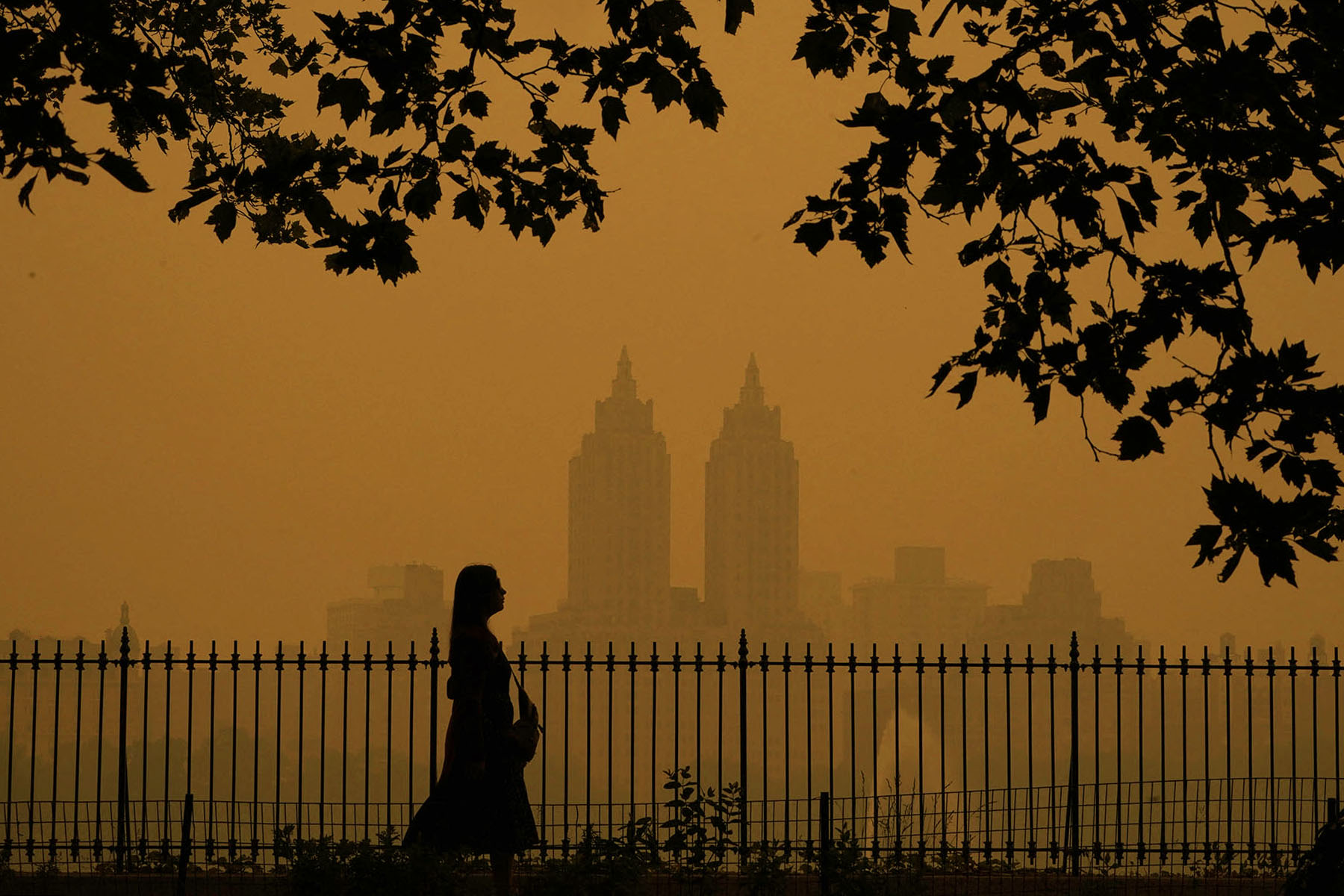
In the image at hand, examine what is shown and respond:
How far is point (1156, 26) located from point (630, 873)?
5.35 metres

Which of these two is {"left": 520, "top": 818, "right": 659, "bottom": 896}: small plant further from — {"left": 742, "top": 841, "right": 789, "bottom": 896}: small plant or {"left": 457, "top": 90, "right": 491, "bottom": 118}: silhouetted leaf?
{"left": 457, "top": 90, "right": 491, "bottom": 118}: silhouetted leaf

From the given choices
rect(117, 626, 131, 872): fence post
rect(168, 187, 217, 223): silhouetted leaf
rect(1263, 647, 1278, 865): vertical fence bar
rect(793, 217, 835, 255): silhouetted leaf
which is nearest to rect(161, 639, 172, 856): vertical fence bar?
rect(117, 626, 131, 872): fence post

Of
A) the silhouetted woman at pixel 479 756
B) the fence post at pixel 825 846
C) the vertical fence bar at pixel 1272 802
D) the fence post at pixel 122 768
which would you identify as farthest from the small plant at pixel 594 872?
the vertical fence bar at pixel 1272 802

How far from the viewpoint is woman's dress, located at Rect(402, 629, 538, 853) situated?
925 centimetres

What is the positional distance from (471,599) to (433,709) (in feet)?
13.4

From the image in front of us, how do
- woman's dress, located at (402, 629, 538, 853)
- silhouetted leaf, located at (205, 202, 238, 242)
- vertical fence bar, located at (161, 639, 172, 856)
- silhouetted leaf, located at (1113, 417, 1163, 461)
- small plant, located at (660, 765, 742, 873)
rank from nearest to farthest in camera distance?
1. silhouetted leaf, located at (1113, 417, 1163, 461)
2. silhouetted leaf, located at (205, 202, 238, 242)
3. woman's dress, located at (402, 629, 538, 853)
4. small plant, located at (660, 765, 742, 873)
5. vertical fence bar, located at (161, 639, 172, 856)

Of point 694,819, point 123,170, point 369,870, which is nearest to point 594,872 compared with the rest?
point 369,870

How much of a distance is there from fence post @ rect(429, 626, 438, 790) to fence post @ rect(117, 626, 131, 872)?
2322mm

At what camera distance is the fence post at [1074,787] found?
12992mm

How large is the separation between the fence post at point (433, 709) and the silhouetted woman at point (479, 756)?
3103 millimetres

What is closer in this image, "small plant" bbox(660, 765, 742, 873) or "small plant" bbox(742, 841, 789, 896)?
"small plant" bbox(742, 841, 789, 896)

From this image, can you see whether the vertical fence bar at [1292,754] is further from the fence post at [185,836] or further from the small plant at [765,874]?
the fence post at [185,836]

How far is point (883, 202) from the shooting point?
8250mm

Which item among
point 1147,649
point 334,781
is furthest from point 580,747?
point 334,781
